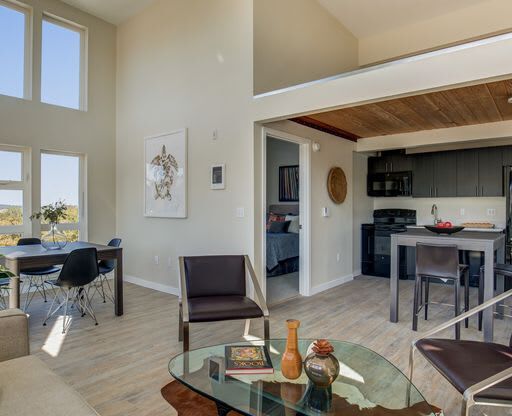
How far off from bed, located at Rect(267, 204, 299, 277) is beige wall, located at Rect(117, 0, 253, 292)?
1585mm

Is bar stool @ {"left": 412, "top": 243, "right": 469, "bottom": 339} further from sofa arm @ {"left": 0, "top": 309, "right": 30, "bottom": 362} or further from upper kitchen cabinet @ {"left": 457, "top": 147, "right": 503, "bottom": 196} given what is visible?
sofa arm @ {"left": 0, "top": 309, "right": 30, "bottom": 362}

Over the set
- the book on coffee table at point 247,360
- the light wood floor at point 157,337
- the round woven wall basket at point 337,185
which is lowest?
the light wood floor at point 157,337

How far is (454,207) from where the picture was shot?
19.7ft

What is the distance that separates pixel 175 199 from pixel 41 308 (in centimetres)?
210

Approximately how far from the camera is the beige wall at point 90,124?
511 cm

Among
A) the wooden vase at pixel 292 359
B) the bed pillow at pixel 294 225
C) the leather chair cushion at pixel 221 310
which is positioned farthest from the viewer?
the bed pillow at pixel 294 225

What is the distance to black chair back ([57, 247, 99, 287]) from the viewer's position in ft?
11.5

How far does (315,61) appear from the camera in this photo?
5.06 meters

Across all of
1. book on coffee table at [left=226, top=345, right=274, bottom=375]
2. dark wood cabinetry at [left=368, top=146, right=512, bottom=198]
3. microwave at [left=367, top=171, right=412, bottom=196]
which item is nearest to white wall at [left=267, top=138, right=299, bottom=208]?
microwave at [left=367, top=171, right=412, bottom=196]

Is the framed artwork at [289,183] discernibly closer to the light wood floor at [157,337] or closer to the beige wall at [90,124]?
the light wood floor at [157,337]

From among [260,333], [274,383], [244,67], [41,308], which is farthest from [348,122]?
[41,308]

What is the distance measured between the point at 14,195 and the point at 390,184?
19.6 ft

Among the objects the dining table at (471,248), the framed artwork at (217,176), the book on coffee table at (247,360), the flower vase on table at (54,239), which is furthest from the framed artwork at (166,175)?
the book on coffee table at (247,360)

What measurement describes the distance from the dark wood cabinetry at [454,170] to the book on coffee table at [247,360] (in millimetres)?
4987
